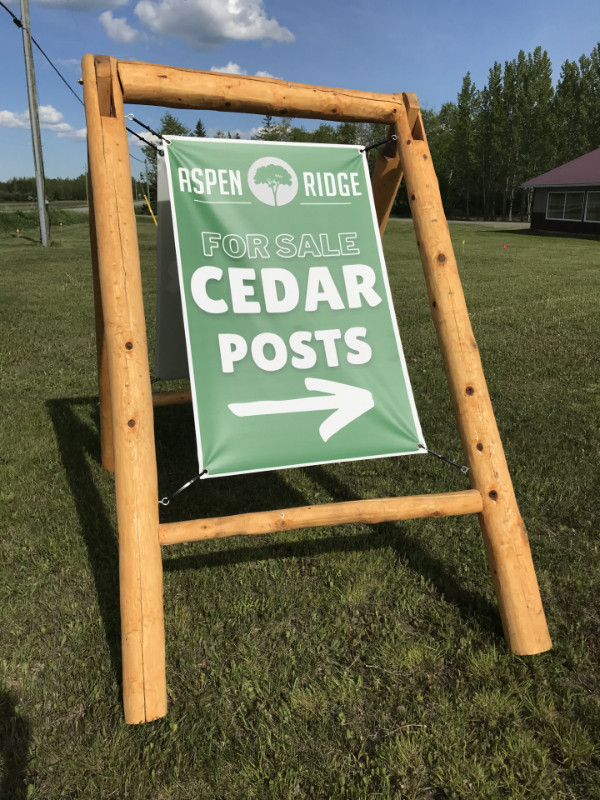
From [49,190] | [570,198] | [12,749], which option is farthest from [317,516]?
[49,190]

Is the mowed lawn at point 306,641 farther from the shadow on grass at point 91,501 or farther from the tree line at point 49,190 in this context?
the tree line at point 49,190

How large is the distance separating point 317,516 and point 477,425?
0.77 meters

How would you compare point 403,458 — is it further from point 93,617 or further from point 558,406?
point 93,617

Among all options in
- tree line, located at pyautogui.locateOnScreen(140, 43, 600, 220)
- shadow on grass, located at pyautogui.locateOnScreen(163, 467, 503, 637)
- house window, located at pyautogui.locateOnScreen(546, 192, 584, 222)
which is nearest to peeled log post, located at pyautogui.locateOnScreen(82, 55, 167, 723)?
shadow on grass, located at pyautogui.locateOnScreen(163, 467, 503, 637)

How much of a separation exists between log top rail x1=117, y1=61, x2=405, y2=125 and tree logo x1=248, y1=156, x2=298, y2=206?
228mm

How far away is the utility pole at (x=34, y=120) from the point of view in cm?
1916

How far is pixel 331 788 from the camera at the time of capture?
1.93 metres

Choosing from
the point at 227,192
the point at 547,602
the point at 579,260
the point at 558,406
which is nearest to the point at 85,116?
the point at 227,192

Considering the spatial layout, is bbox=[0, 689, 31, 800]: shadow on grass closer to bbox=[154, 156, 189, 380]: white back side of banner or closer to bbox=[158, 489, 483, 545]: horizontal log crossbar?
bbox=[158, 489, 483, 545]: horizontal log crossbar

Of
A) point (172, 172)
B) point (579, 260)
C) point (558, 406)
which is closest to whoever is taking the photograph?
point (172, 172)

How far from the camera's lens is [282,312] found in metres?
2.61

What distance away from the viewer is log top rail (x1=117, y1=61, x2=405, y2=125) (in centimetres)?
247

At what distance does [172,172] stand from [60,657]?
200 cm

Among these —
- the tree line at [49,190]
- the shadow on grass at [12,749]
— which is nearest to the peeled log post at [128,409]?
the shadow on grass at [12,749]
